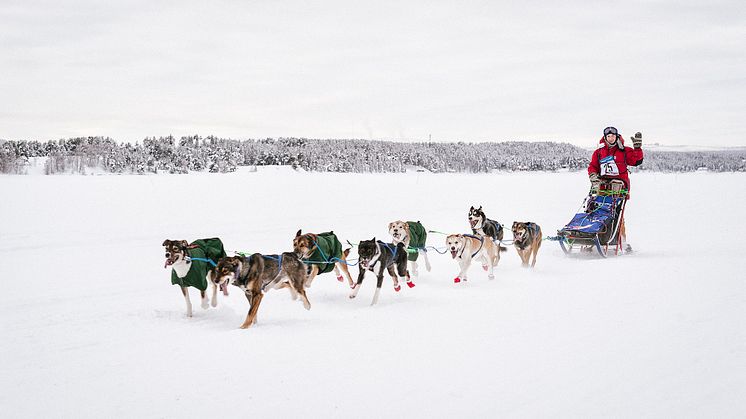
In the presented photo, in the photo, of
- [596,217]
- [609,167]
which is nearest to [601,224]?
[596,217]

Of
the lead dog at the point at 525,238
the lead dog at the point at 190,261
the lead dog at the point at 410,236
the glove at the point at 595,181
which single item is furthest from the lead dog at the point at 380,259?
the glove at the point at 595,181

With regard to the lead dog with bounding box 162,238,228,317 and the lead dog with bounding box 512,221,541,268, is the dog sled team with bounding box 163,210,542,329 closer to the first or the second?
the lead dog with bounding box 162,238,228,317

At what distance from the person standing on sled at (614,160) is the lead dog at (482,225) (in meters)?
2.63

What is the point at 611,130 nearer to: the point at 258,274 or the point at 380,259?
the point at 380,259

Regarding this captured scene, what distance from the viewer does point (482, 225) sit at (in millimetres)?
10211

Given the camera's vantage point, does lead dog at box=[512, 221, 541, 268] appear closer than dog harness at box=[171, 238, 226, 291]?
No

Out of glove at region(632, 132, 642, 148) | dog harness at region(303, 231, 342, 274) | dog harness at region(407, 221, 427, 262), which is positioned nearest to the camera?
dog harness at region(303, 231, 342, 274)

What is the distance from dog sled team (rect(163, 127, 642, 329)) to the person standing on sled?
0.02 m

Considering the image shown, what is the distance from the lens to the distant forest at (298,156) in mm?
45375

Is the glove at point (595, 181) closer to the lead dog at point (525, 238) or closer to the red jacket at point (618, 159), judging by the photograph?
the red jacket at point (618, 159)

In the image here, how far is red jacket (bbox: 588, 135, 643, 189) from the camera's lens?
11.3 meters

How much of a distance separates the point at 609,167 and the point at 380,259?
6772 millimetres

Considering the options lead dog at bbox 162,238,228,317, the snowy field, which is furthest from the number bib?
lead dog at bbox 162,238,228,317

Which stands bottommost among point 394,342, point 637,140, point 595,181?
point 394,342
